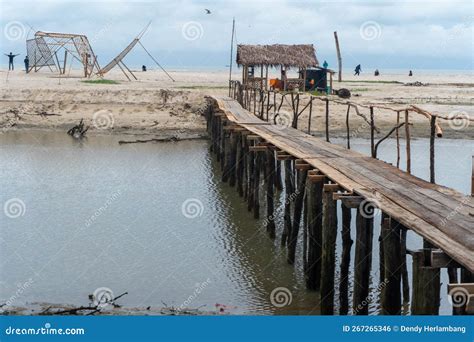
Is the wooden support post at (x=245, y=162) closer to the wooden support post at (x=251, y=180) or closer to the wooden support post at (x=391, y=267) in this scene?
the wooden support post at (x=251, y=180)

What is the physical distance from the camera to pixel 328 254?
10.3 meters

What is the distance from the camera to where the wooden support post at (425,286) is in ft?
23.7

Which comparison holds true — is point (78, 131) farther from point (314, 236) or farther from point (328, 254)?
point (328, 254)

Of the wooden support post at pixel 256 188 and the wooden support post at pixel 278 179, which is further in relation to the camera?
the wooden support post at pixel 278 179

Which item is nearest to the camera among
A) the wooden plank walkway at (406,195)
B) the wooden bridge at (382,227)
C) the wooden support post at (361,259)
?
the wooden bridge at (382,227)

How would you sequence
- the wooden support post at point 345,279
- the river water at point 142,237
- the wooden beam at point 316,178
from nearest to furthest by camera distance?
the wooden support post at point 345,279
the wooden beam at point 316,178
the river water at point 142,237

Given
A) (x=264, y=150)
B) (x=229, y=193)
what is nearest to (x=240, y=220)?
(x=264, y=150)

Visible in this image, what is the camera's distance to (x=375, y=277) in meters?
12.5

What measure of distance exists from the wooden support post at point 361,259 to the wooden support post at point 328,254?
55 cm

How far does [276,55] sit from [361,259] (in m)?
32.6

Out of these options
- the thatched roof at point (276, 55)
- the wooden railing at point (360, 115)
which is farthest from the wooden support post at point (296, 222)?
the thatched roof at point (276, 55)

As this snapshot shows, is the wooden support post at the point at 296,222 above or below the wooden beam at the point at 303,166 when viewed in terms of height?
below

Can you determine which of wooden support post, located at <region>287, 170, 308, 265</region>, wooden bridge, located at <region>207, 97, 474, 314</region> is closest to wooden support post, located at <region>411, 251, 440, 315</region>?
wooden bridge, located at <region>207, 97, 474, 314</region>

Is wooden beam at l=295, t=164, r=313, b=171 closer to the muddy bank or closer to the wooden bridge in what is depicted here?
the wooden bridge
